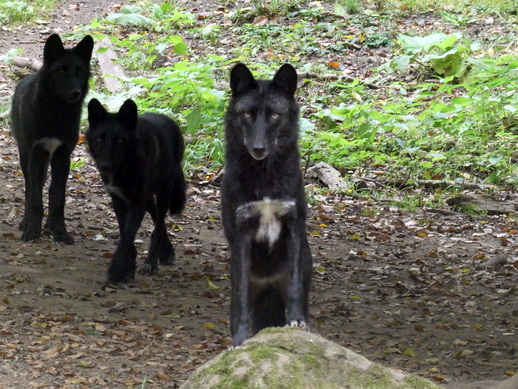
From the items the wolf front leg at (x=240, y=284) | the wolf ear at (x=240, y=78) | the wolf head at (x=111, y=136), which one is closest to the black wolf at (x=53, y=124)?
the wolf head at (x=111, y=136)

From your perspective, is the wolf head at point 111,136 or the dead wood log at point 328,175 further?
the dead wood log at point 328,175

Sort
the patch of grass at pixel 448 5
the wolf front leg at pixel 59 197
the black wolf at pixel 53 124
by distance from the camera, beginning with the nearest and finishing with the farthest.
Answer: the black wolf at pixel 53 124
the wolf front leg at pixel 59 197
the patch of grass at pixel 448 5

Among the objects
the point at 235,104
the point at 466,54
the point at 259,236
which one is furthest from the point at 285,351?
the point at 466,54

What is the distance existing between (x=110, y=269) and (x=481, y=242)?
4130 millimetres

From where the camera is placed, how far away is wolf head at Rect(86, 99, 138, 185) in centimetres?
699

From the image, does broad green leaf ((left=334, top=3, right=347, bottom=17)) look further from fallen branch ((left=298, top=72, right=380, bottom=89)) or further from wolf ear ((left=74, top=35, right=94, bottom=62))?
wolf ear ((left=74, top=35, right=94, bottom=62))

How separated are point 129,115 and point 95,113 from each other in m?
0.29

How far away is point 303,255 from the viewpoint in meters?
4.91

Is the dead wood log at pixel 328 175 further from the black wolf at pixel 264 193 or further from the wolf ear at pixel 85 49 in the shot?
the black wolf at pixel 264 193

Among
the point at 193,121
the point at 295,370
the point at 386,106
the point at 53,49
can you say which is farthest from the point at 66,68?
the point at 295,370

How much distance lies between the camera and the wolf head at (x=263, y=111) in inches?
183

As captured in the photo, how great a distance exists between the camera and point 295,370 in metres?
3.53

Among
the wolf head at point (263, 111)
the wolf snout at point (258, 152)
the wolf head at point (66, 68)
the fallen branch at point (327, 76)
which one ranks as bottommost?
the wolf snout at point (258, 152)

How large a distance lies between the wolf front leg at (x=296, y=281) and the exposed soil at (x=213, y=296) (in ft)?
3.00
